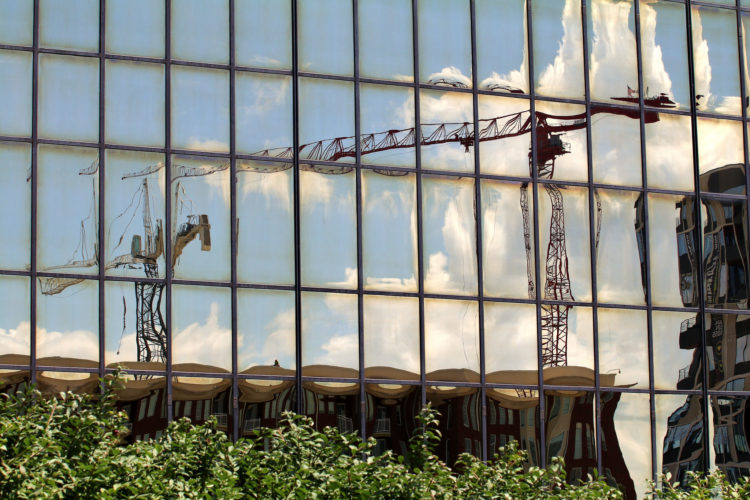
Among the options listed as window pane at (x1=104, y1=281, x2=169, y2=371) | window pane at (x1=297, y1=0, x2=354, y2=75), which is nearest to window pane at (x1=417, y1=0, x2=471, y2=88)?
window pane at (x1=297, y1=0, x2=354, y2=75)

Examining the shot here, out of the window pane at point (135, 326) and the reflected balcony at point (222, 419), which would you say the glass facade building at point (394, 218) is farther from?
→ the reflected balcony at point (222, 419)

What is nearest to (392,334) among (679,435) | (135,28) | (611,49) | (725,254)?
(679,435)

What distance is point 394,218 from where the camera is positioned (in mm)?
25812

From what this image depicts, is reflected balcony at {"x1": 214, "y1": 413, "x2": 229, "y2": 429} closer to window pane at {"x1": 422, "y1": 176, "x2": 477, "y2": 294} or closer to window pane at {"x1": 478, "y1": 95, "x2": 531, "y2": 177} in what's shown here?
window pane at {"x1": 422, "y1": 176, "x2": 477, "y2": 294}

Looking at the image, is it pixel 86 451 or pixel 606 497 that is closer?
pixel 86 451

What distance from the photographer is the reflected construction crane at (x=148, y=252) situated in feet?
78.2

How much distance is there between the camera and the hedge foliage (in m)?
17.5

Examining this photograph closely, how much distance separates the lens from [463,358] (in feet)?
84.3

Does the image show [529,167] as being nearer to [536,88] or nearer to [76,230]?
[536,88]

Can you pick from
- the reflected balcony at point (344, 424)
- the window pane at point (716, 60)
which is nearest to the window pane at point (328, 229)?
the reflected balcony at point (344, 424)

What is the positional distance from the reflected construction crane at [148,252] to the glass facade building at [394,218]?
0.04 meters

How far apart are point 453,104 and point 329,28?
292cm

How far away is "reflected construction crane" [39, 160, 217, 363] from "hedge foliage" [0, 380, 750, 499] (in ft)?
9.34

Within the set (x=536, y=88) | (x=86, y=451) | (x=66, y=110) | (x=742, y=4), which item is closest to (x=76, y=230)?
(x=66, y=110)
